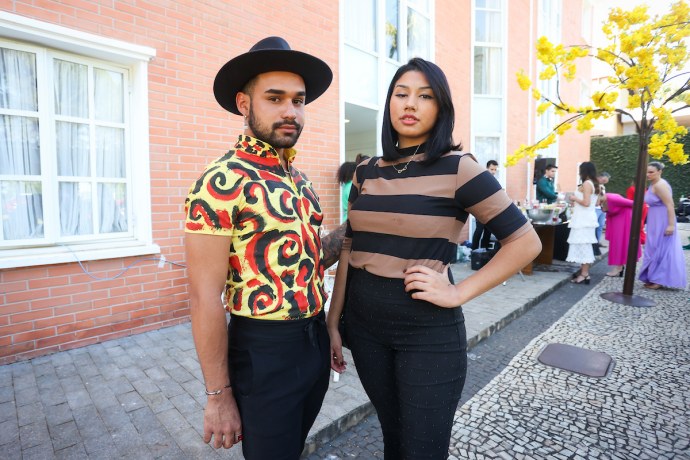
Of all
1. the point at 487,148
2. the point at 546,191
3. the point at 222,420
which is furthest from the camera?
the point at 487,148

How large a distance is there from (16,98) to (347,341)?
3.86 m

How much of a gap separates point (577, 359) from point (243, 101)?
4.11 m

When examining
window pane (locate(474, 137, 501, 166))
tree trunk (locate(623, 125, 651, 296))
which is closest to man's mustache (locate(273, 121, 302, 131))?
Result: tree trunk (locate(623, 125, 651, 296))

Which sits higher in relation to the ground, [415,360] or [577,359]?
[415,360]

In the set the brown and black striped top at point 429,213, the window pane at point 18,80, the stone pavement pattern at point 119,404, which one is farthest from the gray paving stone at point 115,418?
the window pane at point 18,80

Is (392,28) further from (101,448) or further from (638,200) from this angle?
(101,448)

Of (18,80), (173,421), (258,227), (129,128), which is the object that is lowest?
(173,421)

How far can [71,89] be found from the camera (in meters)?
3.82

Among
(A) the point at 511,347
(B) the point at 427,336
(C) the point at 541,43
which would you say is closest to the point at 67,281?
(B) the point at 427,336

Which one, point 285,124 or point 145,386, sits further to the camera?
point 145,386

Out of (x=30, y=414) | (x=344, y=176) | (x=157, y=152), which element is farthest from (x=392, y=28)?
(x=30, y=414)

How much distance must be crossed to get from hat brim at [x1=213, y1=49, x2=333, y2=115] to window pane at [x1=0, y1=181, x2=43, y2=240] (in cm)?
306

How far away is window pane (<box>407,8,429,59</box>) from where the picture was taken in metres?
8.25

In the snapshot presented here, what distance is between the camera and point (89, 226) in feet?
13.1
